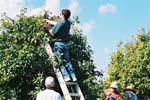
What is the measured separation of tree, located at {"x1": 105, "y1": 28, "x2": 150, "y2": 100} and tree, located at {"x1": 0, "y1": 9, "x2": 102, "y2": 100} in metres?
7.08

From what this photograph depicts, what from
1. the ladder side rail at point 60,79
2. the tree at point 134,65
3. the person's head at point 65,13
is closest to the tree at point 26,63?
the ladder side rail at point 60,79

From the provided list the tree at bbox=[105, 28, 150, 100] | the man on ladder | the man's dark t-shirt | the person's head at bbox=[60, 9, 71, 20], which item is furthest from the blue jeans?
the tree at bbox=[105, 28, 150, 100]

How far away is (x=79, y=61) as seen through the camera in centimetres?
971

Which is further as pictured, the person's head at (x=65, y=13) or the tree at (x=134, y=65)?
the tree at (x=134, y=65)

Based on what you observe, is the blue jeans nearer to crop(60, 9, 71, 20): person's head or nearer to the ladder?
the ladder

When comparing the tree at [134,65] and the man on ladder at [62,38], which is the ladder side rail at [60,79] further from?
the tree at [134,65]

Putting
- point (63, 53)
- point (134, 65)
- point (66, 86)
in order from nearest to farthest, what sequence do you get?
point (66, 86) → point (63, 53) → point (134, 65)

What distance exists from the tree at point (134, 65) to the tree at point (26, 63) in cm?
708

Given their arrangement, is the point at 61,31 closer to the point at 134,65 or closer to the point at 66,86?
the point at 66,86

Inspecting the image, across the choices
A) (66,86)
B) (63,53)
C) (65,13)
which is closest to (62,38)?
(63,53)

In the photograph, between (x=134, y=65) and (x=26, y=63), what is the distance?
915 cm

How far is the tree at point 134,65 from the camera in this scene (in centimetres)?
1612

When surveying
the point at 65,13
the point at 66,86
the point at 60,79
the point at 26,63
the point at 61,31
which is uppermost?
the point at 65,13

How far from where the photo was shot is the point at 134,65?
16516mm
